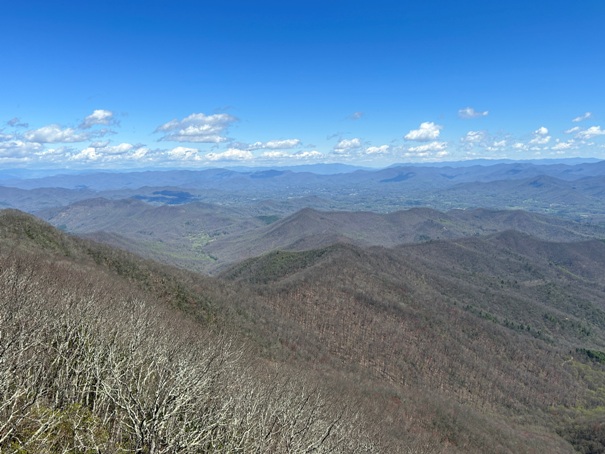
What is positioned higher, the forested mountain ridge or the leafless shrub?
the leafless shrub

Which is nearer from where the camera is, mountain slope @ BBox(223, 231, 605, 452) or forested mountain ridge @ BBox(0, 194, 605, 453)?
forested mountain ridge @ BBox(0, 194, 605, 453)

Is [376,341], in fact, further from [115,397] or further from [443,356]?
[115,397]

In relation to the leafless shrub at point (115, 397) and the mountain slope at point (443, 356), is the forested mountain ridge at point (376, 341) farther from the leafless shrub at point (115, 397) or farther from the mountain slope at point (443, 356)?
the leafless shrub at point (115, 397)

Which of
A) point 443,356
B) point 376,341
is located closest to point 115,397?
point 376,341

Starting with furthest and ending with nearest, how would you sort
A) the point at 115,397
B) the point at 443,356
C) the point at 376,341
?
the point at 443,356 → the point at 376,341 → the point at 115,397

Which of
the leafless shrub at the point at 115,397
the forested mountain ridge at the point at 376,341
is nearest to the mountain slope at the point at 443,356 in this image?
the forested mountain ridge at the point at 376,341

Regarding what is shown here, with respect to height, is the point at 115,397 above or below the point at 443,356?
above

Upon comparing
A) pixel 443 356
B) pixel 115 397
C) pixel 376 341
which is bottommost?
pixel 443 356

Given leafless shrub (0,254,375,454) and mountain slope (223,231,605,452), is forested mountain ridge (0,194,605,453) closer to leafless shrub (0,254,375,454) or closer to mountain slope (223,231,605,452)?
mountain slope (223,231,605,452)

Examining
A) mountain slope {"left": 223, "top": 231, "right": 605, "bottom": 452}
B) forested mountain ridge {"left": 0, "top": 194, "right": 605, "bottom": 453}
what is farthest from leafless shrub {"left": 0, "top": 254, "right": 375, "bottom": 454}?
mountain slope {"left": 223, "top": 231, "right": 605, "bottom": 452}

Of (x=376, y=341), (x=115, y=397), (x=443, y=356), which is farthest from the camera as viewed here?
(x=443, y=356)

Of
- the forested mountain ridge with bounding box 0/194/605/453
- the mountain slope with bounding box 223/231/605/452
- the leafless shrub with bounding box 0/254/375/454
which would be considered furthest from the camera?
the mountain slope with bounding box 223/231/605/452

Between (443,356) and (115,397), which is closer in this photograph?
(115,397)
